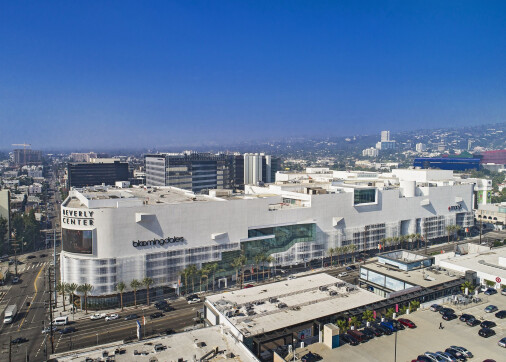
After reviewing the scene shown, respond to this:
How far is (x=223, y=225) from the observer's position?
206 ft

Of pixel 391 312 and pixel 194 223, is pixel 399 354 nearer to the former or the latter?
pixel 391 312

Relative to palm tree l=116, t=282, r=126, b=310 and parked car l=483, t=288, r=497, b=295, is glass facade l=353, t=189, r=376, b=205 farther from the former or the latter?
palm tree l=116, t=282, r=126, b=310

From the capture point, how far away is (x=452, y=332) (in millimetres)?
35406

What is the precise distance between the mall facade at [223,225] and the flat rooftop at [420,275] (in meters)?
18.9

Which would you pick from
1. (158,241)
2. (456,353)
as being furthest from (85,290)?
(456,353)

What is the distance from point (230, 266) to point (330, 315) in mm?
26749

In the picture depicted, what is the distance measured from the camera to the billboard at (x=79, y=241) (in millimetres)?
54656

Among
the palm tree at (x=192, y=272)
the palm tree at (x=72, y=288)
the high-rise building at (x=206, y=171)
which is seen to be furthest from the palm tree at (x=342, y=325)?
the high-rise building at (x=206, y=171)

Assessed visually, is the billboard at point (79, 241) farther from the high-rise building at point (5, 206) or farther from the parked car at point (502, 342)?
the parked car at point (502, 342)

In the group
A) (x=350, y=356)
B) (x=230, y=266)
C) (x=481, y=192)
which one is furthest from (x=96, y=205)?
(x=481, y=192)

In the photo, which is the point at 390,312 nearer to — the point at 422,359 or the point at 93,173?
the point at 422,359

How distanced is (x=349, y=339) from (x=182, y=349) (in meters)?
14.0

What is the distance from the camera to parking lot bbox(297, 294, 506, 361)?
103 feet

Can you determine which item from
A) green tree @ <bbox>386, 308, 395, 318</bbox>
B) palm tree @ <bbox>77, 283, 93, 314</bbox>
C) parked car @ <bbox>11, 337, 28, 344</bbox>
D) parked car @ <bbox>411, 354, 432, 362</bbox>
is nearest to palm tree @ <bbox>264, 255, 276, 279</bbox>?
green tree @ <bbox>386, 308, 395, 318</bbox>
